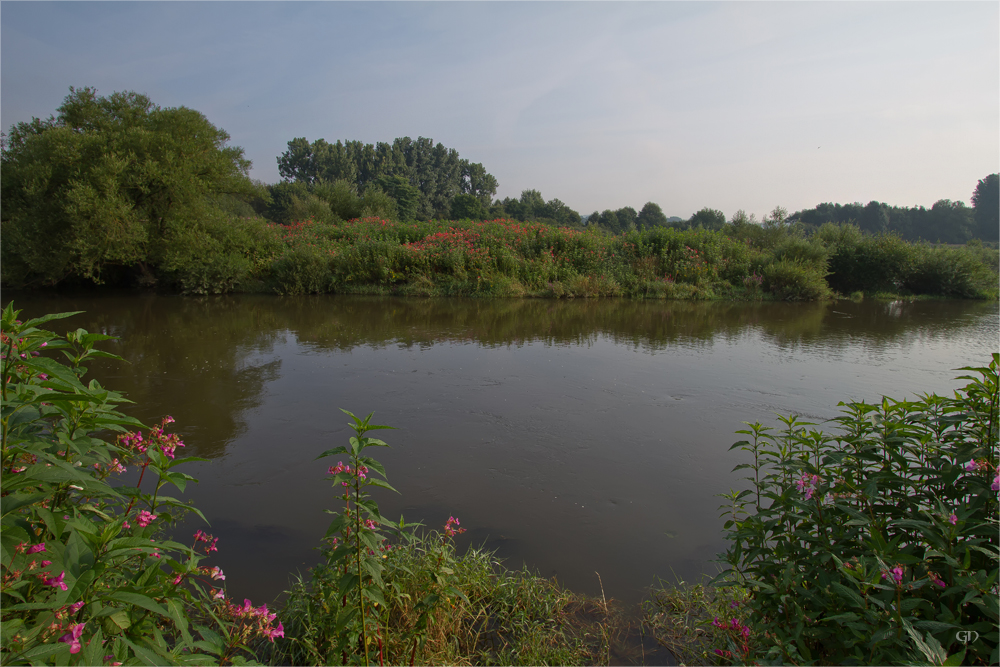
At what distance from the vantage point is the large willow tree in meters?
13.6

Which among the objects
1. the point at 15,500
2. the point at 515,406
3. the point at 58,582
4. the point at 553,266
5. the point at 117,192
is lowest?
the point at 515,406

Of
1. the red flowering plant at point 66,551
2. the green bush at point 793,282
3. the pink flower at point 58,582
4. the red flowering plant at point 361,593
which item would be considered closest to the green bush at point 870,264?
the green bush at point 793,282

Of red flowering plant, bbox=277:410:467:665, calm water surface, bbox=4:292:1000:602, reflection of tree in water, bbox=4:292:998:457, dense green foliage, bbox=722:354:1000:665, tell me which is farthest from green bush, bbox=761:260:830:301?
red flowering plant, bbox=277:410:467:665

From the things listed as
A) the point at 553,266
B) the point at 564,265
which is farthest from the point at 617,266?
the point at 553,266

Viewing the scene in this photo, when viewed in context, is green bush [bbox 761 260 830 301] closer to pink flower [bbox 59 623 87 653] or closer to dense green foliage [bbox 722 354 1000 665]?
dense green foliage [bbox 722 354 1000 665]

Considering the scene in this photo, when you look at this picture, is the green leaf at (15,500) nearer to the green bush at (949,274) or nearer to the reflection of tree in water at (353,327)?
the reflection of tree in water at (353,327)

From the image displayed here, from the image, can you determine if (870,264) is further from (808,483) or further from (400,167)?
(400,167)

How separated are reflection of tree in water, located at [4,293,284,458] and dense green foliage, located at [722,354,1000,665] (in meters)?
4.34

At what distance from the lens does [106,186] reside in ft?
44.2

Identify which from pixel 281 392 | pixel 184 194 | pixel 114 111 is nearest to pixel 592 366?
pixel 281 392

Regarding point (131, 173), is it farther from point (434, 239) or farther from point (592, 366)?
point (592, 366)

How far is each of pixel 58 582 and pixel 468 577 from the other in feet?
6.03

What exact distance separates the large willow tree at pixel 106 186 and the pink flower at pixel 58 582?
15.9 meters

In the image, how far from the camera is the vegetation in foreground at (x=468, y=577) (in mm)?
1295
